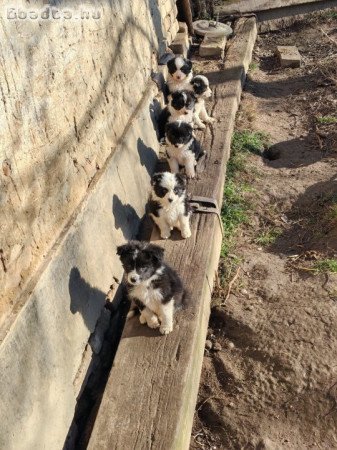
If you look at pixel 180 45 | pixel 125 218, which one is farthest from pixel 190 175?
pixel 180 45

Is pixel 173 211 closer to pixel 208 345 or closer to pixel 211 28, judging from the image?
pixel 208 345

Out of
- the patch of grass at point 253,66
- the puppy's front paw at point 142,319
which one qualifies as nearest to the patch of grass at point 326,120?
the patch of grass at point 253,66

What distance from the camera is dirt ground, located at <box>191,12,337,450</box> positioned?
3.69m

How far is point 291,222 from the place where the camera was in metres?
5.58

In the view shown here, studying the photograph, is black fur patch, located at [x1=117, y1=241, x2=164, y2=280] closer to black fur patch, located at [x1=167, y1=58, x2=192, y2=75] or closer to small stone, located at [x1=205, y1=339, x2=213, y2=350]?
small stone, located at [x1=205, y1=339, x2=213, y2=350]

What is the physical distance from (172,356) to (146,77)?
4135mm

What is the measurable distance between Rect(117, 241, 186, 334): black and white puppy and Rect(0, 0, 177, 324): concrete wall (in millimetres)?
627

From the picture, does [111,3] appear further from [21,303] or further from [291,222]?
[21,303]

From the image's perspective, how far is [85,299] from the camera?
12.7 ft

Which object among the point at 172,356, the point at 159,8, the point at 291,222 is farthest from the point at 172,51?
the point at 172,356

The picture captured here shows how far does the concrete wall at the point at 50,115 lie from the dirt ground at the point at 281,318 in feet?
5.93

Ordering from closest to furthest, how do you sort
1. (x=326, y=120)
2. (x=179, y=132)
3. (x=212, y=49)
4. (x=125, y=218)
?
(x=125, y=218), (x=179, y=132), (x=326, y=120), (x=212, y=49)

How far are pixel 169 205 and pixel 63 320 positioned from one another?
59.7 inches

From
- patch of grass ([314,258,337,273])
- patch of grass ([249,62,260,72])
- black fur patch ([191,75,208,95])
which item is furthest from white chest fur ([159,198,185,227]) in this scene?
patch of grass ([249,62,260,72])
